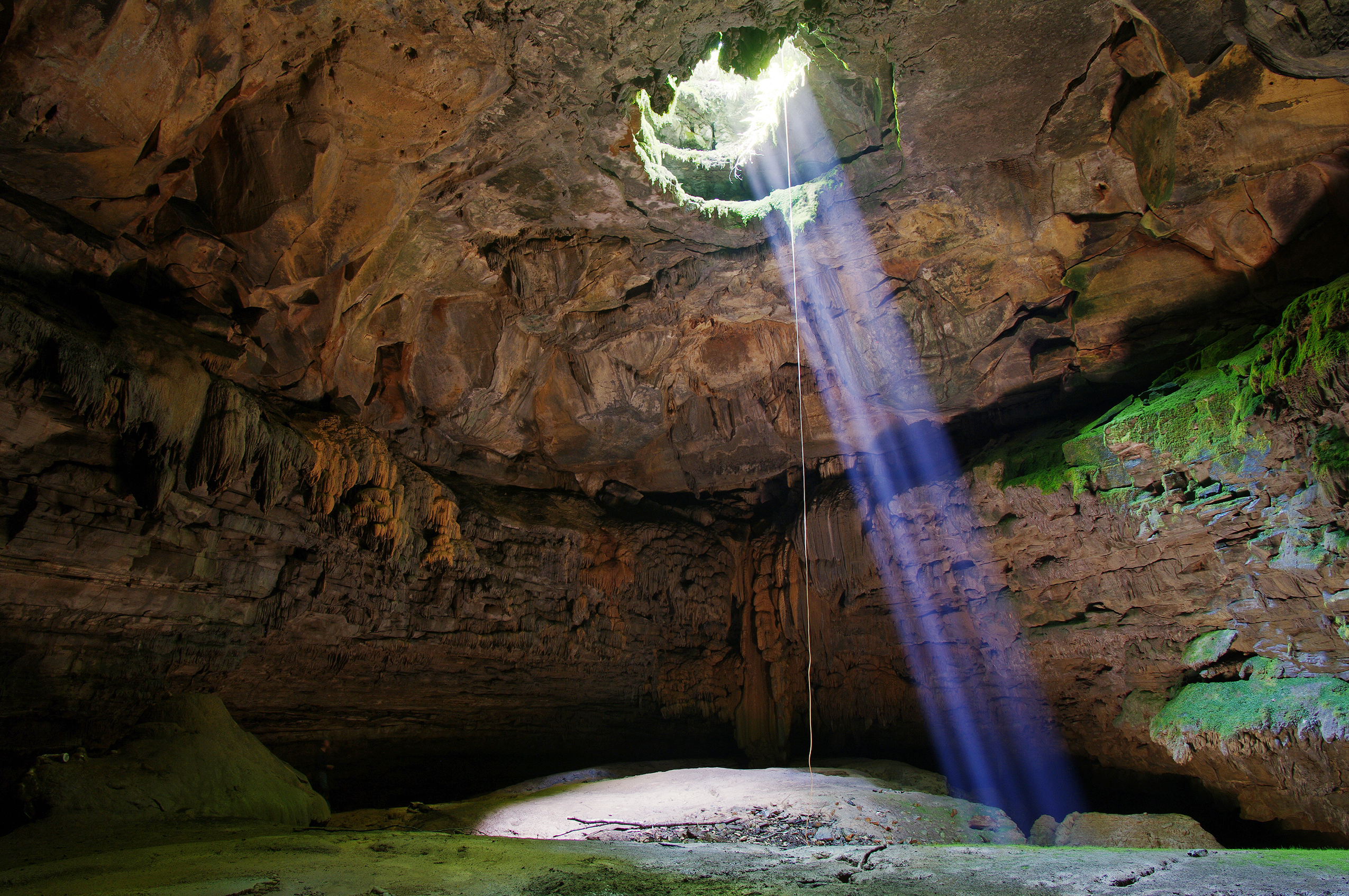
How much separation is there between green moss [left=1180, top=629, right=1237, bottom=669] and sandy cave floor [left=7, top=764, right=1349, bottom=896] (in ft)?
11.0

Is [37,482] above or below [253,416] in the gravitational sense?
below

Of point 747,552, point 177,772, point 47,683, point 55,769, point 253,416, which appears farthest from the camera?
point 747,552

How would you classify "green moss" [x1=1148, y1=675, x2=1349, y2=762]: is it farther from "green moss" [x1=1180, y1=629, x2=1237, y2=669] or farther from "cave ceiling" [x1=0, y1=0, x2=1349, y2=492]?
"cave ceiling" [x1=0, y1=0, x2=1349, y2=492]

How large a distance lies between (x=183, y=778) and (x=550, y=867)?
11.3 feet

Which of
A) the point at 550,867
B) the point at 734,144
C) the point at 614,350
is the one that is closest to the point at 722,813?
the point at 550,867

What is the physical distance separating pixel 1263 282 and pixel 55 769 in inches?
445

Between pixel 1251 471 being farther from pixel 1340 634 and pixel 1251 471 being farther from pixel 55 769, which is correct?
pixel 55 769

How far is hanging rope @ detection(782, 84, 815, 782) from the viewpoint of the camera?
7.76 metres

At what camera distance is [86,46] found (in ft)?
13.4

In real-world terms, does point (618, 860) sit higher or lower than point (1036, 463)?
lower

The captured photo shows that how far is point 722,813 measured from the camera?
617 cm

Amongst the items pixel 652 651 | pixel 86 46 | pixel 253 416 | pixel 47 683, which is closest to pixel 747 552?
pixel 652 651

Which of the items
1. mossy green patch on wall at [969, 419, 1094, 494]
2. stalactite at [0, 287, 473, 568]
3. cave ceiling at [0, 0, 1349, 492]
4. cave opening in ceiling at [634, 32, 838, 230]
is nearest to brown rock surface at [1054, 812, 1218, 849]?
mossy green patch on wall at [969, 419, 1094, 494]

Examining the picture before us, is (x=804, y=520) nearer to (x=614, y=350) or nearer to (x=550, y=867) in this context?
(x=614, y=350)
